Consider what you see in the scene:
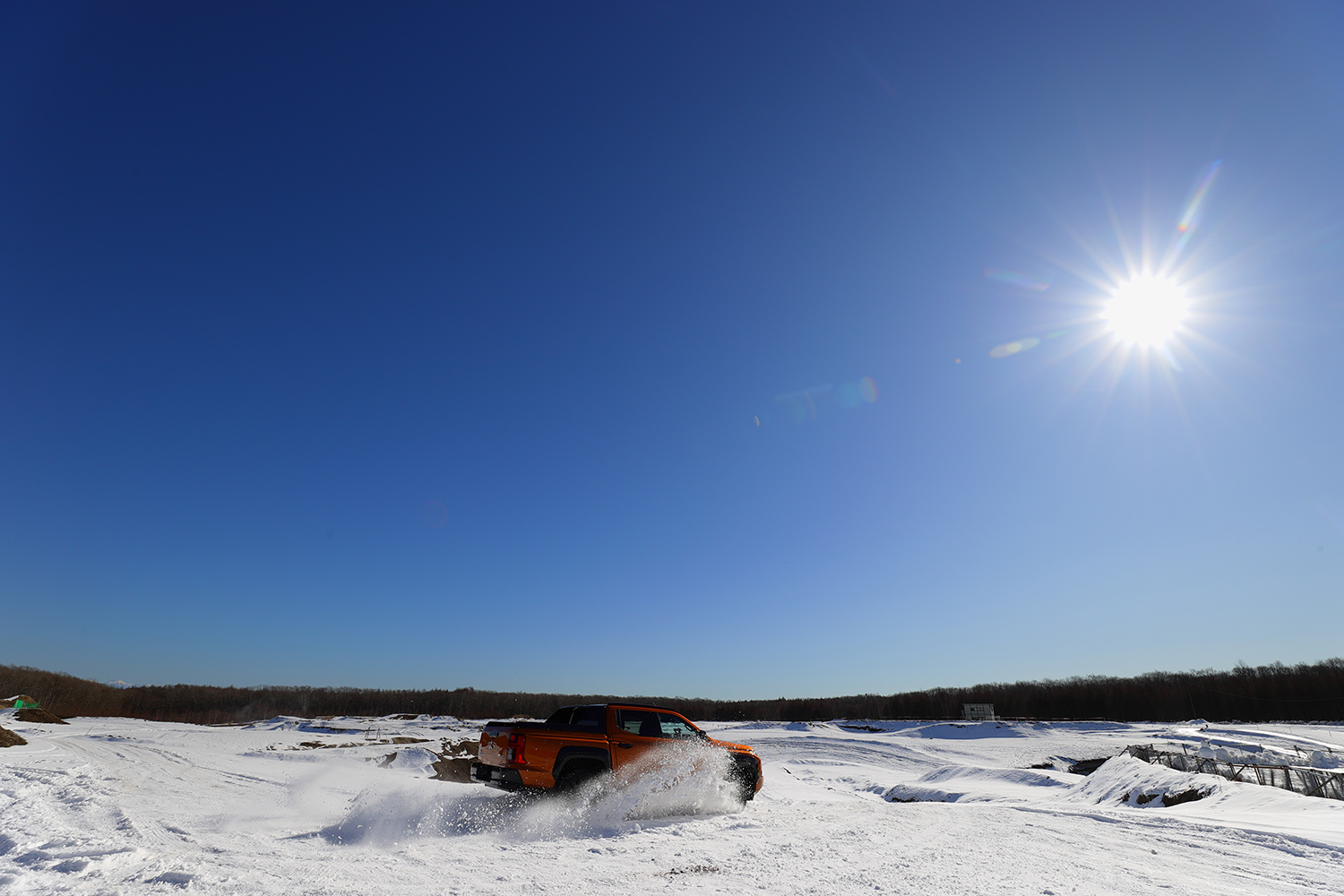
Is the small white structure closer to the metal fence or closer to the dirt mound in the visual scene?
the metal fence

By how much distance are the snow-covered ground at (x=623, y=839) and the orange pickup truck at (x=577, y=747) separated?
39 cm

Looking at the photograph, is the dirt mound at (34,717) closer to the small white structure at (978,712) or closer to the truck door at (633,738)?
the truck door at (633,738)

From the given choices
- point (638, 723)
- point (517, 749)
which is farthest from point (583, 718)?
point (517, 749)

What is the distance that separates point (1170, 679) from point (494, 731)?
118014mm

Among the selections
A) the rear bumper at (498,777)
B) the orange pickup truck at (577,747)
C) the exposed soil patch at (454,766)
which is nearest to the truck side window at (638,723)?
the orange pickup truck at (577,747)

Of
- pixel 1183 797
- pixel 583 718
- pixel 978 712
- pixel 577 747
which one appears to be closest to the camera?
pixel 577 747

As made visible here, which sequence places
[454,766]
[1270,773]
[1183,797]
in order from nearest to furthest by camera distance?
[1183,797] < [1270,773] < [454,766]

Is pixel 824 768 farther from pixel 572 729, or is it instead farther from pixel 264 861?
pixel 264 861

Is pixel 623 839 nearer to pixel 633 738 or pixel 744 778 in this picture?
pixel 633 738

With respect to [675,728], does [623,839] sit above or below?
below

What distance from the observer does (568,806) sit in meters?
8.82

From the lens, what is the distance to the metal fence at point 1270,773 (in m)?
14.3

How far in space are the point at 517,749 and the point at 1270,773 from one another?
2246cm

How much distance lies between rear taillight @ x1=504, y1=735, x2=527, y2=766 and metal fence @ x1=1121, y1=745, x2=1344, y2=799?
14688 mm
